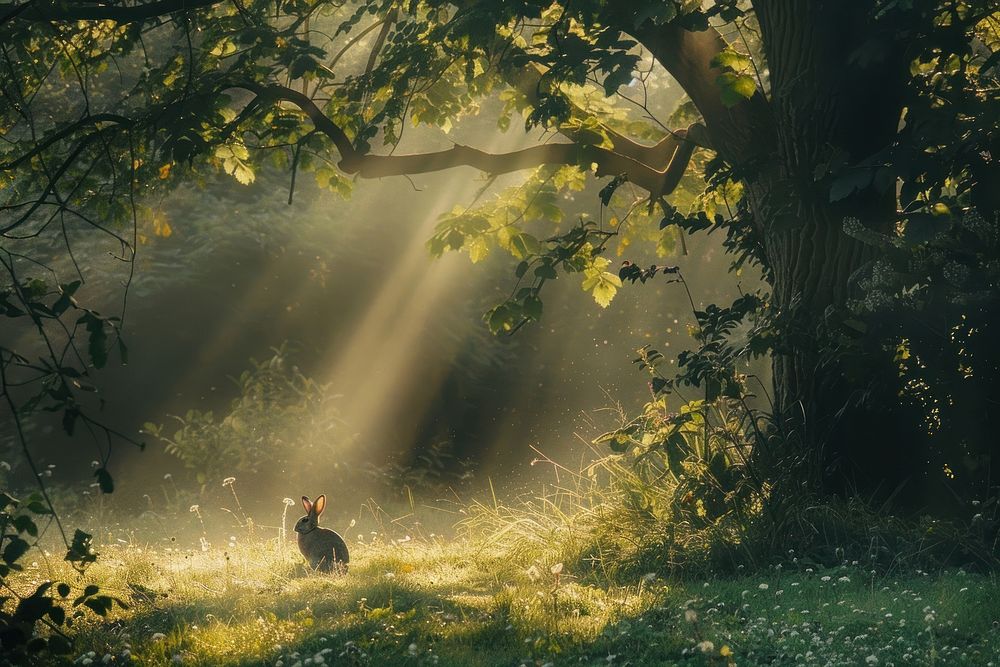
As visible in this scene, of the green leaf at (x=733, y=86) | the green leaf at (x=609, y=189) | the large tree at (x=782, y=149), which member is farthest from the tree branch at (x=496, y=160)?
the green leaf at (x=733, y=86)

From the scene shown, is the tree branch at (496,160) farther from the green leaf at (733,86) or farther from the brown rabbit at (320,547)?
the brown rabbit at (320,547)

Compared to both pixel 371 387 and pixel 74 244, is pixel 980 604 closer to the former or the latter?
pixel 371 387

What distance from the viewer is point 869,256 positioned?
6.79 metres

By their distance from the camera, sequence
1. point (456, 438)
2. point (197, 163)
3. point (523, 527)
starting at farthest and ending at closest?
1. point (456, 438)
2. point (197, 163)
3. point (523, 527)

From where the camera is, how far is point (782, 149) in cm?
701

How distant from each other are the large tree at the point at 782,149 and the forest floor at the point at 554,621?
1429mm

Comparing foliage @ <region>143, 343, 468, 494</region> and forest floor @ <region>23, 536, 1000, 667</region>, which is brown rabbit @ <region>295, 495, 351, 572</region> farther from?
foliage @ <region>143, 343, 468, 494</region>

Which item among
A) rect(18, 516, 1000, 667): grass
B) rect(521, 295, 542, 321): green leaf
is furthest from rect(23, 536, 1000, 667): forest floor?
rect(521, 295, 542, 321): green leaf

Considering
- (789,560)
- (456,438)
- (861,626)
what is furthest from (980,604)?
(456,438)

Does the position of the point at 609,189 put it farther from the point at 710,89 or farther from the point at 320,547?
the point at 320,547

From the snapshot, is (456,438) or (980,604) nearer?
(980,604)

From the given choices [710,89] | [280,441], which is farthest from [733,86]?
[280,441]

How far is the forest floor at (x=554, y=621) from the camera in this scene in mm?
4613

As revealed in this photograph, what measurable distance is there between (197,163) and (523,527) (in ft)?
14.7
